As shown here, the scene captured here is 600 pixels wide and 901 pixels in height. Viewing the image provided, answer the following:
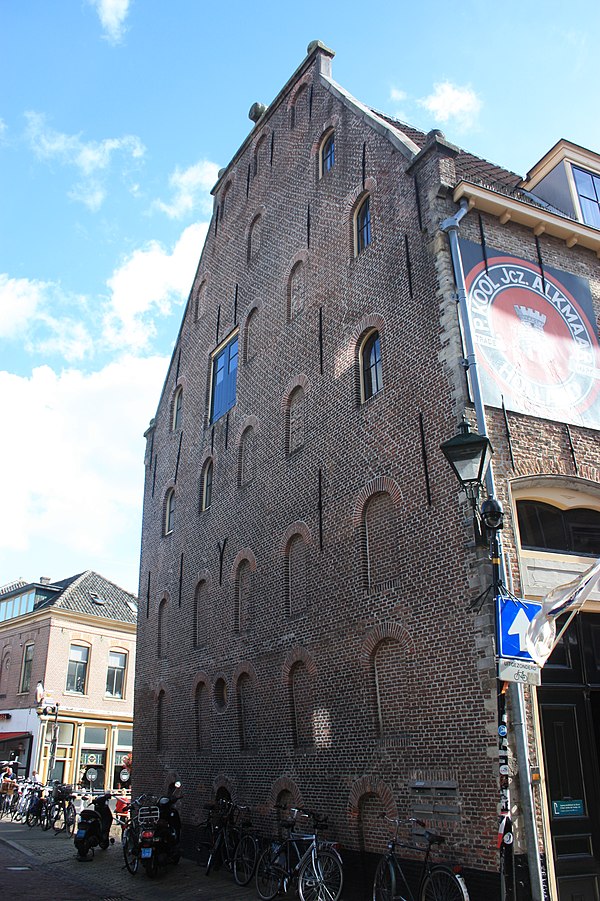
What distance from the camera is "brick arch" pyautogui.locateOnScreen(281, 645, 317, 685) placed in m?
13.0

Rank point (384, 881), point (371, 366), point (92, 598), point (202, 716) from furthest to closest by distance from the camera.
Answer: point (92, 598) < point (202, 716) < point (371, 366) < point (384, 881)

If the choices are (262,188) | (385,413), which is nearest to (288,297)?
(262,188)

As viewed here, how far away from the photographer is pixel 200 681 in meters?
17.4

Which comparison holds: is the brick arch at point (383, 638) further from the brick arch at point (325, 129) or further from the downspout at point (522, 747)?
the brick arch at point (325, 129)

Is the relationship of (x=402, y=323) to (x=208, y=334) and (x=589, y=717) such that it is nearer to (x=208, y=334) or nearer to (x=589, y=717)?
(x=589, y=717)

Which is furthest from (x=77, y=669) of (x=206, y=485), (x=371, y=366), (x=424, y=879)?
(x=424, y=879)

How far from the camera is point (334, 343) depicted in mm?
14297

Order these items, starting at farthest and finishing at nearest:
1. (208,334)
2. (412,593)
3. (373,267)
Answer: (208,334) → (373,267) → (412,593)

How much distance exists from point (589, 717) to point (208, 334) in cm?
1502

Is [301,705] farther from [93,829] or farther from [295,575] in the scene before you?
[93,829]

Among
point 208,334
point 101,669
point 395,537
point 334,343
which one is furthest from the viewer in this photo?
point 101,669

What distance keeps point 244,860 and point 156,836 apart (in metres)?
2.01

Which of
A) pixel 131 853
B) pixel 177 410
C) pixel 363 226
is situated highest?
pixel 177 410

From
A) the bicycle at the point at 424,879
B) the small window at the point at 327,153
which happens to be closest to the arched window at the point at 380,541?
the bicycle at the point at 424,879
